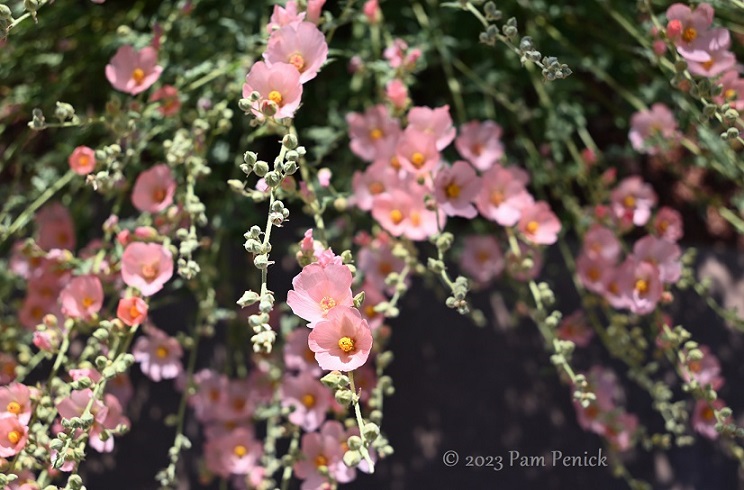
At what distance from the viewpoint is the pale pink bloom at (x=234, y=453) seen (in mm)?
1113

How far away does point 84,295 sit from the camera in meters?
0.95

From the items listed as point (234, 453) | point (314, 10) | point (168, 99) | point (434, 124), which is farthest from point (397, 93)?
point (234, 453)

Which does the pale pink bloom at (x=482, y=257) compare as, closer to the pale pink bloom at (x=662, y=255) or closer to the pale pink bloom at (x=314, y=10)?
the pale pink bloom at (x=662, y=255)

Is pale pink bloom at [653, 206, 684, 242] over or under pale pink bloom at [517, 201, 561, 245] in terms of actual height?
under

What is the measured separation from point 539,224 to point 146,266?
537 mm

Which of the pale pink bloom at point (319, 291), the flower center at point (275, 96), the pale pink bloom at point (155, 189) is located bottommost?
the pale pink bloom at point (155, 189)

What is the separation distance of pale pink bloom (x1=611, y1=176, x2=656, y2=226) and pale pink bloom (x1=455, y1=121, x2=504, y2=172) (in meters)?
0.20

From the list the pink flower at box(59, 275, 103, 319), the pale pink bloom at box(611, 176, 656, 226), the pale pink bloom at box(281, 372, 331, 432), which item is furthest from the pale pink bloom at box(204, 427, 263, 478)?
the pale pink bloom at box(611, 176, 656, 226)

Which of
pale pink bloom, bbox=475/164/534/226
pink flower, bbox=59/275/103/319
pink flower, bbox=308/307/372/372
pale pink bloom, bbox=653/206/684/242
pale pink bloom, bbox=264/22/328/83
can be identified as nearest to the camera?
pink flower, bbox=308/307/372/372

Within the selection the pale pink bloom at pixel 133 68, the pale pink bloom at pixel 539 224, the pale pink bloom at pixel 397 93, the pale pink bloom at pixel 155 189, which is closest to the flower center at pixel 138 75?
the pale pink bloom at pixel 133 68

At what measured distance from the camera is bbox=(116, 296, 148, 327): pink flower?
2.89 ft

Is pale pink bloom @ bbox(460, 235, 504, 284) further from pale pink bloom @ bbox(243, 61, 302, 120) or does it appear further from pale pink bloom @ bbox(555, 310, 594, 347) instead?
pale pink bloom @ bbox(243, 61, 302, 120)

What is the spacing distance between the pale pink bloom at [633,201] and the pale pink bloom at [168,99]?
0.66 m

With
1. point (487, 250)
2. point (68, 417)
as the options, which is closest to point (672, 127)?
point (487, 250)
